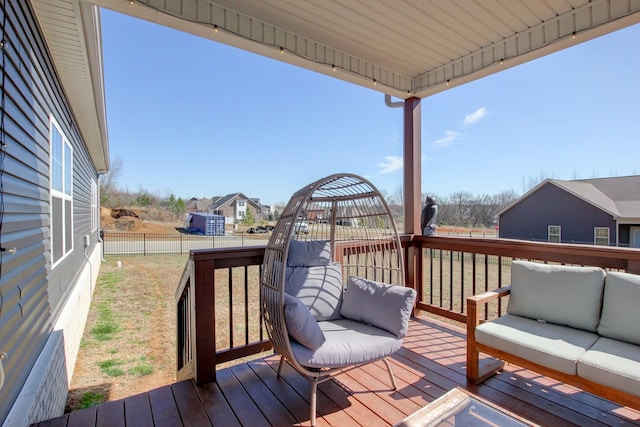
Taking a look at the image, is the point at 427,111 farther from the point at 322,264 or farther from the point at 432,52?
the point at 322,264

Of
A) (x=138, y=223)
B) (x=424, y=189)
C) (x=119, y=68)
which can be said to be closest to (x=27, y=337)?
(x=424, y=189)

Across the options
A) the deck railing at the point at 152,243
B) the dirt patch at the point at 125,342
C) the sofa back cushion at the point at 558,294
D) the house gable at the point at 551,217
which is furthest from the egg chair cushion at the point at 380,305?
the deck railing at the point at 152,243

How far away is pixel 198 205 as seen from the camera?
13758 millimetres

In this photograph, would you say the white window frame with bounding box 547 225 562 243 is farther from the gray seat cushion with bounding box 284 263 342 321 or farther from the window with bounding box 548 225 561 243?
the gray seat cushion with bounding box 284 263 342 321

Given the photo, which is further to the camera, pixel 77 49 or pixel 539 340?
pixel 77 49

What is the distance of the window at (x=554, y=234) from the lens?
284 centimetres

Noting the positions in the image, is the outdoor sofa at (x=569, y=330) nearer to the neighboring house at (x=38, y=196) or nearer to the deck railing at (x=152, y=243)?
the neighboring house at (x=38, y=196)

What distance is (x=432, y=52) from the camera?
3.23 metres

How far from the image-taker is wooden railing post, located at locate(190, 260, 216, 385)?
2.30 metres

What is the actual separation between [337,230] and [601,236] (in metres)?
2.29

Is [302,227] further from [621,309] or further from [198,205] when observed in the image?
[198,205]

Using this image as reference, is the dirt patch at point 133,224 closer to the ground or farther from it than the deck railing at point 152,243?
farther from it

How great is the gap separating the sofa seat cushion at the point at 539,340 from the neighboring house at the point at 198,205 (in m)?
12.6

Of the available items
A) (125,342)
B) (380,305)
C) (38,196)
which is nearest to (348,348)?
(380,305)
